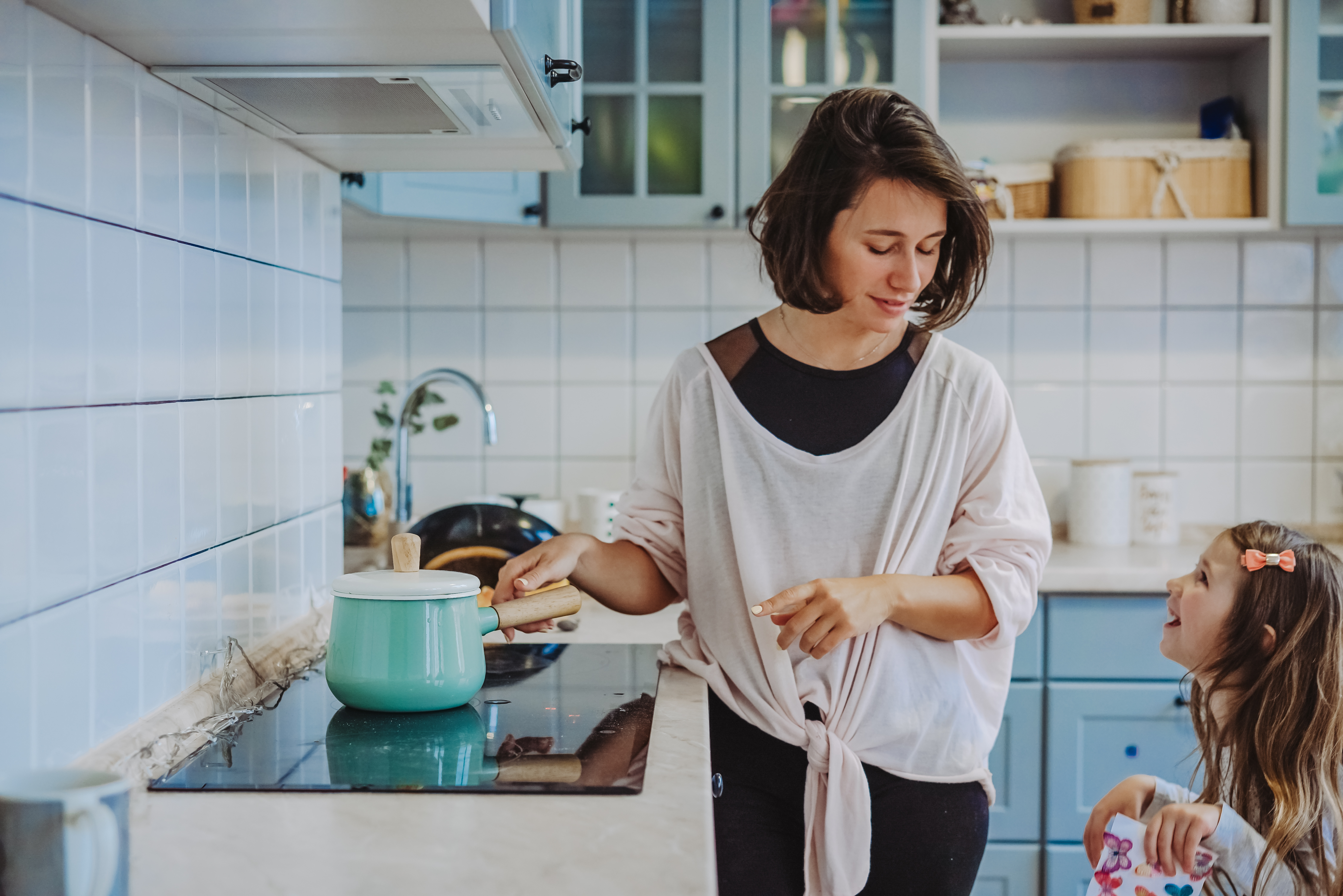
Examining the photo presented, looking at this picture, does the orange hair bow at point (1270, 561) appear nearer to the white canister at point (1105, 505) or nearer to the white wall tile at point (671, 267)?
the white canister at point (1105, 505)

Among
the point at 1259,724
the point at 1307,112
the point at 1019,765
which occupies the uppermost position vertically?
the point at 1307,112

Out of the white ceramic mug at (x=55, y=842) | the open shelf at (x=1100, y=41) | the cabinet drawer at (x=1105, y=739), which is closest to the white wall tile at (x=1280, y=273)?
the open shelf at (x=1100, y=41)

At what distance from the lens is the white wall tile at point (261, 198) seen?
1232 mm

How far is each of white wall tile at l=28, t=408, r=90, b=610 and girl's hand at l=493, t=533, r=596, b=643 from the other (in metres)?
0.40

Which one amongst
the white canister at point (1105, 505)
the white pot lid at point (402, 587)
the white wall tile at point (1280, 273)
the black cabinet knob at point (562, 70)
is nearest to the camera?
the white pot lid at point (402, 587)

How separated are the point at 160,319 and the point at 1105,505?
1.97m

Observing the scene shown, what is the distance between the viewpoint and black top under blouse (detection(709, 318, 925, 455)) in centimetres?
122

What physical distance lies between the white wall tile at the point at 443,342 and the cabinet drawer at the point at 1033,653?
1312 mm

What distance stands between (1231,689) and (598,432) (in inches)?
62.4

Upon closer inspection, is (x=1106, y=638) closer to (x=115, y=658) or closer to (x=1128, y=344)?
(x=1128, y=344)

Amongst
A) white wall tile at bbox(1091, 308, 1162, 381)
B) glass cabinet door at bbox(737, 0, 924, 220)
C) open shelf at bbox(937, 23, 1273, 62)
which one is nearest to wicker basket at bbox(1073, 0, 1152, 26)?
open shelf at bbox(937, 23, 1273, 62)

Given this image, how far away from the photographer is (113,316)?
935 mm

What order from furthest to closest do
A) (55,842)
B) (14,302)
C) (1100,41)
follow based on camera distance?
(1100,41) < (14,302) < (55,842)

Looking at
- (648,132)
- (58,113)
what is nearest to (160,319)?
(58,113)
